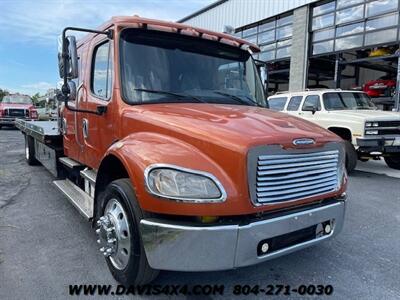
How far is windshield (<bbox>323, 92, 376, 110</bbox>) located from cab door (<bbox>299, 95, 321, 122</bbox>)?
23 centimetres

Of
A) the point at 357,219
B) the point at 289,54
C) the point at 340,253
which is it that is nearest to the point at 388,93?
the point at 289,54

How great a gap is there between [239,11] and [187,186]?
19.4 meters

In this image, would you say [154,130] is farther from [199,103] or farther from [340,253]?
[340,253]

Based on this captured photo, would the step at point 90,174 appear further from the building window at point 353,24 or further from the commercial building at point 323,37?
the building window at point 353,24

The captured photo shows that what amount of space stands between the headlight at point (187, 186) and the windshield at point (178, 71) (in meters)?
1.15

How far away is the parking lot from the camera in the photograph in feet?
10.4

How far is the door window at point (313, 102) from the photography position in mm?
9773

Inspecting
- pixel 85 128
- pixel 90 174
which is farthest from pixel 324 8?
pixel 90 174

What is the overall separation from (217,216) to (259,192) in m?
0.35

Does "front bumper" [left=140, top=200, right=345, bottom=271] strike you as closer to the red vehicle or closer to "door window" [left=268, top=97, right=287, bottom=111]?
"door window" [left=268, top=97, right=287, bottom=111]

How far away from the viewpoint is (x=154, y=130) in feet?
10.1

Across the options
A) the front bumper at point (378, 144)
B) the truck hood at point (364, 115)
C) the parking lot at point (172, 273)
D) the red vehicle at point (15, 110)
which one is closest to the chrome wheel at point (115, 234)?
the parking lot at point (172, 273)

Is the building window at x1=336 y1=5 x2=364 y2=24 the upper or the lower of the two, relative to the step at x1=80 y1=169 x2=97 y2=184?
upper

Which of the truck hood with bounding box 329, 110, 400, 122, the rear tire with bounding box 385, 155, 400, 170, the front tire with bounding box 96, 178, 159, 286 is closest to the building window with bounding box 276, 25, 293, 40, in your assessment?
the truck hood with bounding box 329, 110, 400, 122
